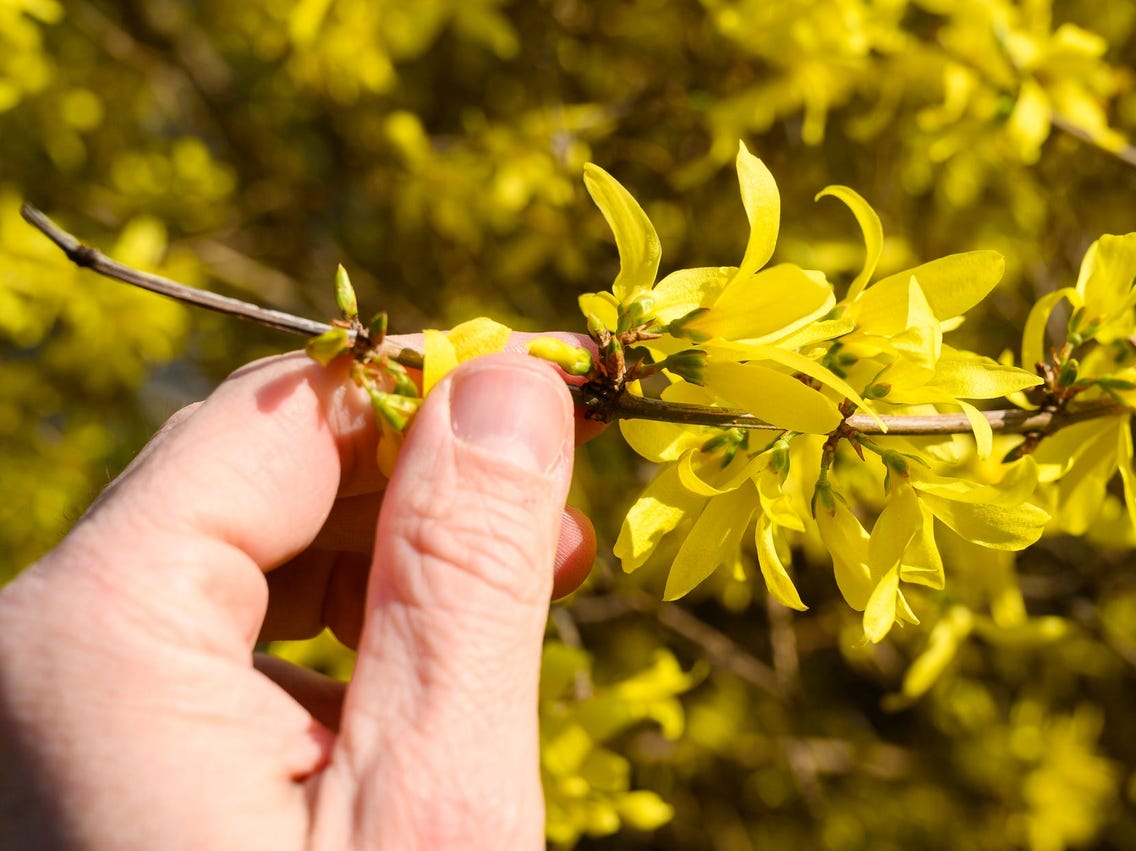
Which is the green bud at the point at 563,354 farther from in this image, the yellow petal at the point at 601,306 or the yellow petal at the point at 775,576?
the yellow petal at the point at 775,576

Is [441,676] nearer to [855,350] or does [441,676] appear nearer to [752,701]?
[855,350]

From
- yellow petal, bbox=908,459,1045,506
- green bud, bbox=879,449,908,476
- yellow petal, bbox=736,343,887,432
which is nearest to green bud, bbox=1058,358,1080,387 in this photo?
yellow petal, bbox=908,459,1045,506

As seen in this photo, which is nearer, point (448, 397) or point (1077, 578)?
point (448, 397)

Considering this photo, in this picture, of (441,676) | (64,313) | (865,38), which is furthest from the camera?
(64,313)

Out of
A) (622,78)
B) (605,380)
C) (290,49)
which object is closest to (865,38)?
(622,78)

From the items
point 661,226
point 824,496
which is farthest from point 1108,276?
point 661,226

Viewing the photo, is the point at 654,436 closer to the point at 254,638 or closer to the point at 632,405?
the point at 632,405
